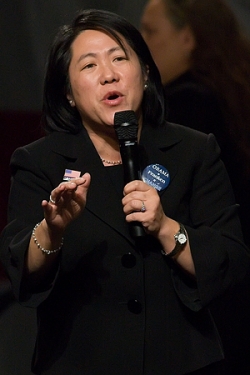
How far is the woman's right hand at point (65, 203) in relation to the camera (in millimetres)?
1542

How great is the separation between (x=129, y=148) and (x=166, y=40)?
3.95 feet

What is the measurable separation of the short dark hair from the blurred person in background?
77 centimetres

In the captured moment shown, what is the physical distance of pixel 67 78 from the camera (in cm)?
196

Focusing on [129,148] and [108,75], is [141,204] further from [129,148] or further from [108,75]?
[108,75]

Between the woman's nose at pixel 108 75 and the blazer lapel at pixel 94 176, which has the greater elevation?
the woman's nose at pixel 108 75

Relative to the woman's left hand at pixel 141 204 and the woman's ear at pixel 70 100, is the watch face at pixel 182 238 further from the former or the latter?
the woman's ear at pixel 70 100

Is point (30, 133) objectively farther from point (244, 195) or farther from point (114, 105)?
point (114, 105)

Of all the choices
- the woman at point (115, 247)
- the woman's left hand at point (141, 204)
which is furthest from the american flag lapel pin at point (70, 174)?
the woman's left hand at point (141, 204)

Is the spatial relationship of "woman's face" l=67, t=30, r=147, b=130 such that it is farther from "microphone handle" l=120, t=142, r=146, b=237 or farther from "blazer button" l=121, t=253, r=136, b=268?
"blazer button" l=121, t=253, r=136, b=268

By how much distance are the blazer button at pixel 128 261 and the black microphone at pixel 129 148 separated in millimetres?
92

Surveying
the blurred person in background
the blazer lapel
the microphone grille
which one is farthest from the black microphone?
the blurred person in background

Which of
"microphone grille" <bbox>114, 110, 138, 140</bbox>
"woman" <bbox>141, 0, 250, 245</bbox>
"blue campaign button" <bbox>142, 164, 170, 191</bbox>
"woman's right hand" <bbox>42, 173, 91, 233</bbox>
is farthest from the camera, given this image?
"woman" <bbox>141, 0, 250, 245</bbox>

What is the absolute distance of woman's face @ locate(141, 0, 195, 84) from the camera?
2732mm

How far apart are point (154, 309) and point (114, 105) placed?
0.52 metres
